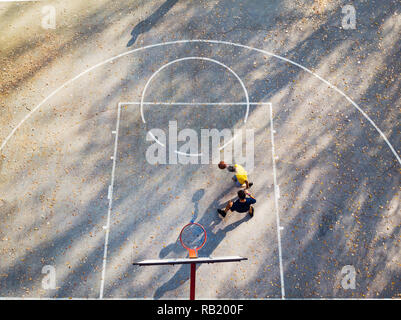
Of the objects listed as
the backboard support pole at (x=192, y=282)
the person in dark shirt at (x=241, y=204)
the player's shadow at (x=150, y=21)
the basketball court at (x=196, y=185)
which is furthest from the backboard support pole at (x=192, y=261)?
the player's shadow at (x=150, y=21)

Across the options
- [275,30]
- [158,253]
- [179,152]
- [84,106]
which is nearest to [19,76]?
[84,106]

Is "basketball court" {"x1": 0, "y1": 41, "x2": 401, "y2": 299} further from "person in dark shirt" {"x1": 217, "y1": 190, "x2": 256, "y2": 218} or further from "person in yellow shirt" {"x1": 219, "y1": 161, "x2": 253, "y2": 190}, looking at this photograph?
"person in yellow shirt" {"x1": 219, "y1": 161, "x2": 253, "y2": 190}

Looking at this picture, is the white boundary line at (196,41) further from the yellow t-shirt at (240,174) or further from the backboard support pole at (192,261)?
the backboard support pole at (192,261)

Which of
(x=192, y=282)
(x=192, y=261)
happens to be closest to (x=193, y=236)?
(x=192, y=282)

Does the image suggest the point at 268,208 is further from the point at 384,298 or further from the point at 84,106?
the point at 84,106

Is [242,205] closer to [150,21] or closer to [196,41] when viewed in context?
[196,41]
